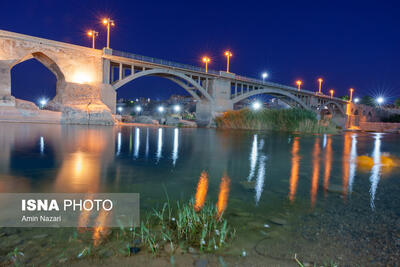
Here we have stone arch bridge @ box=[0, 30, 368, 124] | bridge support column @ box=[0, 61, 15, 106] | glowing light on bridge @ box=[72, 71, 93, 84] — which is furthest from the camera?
glowing light on bridge @ box=[72, 71, 93, 84]

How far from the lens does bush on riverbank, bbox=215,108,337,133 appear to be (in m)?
25.7

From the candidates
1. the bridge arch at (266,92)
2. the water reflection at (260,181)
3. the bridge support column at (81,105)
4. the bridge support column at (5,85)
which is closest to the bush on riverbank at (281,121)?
the bridge arch at (266,92)

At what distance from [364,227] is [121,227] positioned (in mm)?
2539

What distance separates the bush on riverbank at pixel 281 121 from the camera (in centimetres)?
2566

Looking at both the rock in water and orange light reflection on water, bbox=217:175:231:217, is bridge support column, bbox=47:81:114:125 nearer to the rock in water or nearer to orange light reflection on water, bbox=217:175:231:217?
orange light reflection on water, bbox=217:175:231:217

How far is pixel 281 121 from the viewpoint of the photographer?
2680 centimetres

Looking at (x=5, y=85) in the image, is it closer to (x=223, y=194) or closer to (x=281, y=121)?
(x=223, y=194)

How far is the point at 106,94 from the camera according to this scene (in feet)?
94.5

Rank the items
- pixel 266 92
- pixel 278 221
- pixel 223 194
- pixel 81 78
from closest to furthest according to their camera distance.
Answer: pixel 278 221 < pixel 223 194 < pixel 81 78 < pixel 266 92

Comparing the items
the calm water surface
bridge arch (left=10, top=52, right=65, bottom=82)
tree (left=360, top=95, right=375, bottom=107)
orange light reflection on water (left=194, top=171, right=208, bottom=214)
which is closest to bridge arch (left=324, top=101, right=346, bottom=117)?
tree (left=360, top=95, right=375, bottom=107)

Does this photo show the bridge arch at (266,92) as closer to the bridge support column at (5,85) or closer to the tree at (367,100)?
the bridge support column at (5,85)

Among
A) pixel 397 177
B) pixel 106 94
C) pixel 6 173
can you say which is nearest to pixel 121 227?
pixel 6 173

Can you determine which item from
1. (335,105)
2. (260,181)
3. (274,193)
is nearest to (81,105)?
(260,181)

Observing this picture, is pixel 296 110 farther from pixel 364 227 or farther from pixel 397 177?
pixel 364 227
